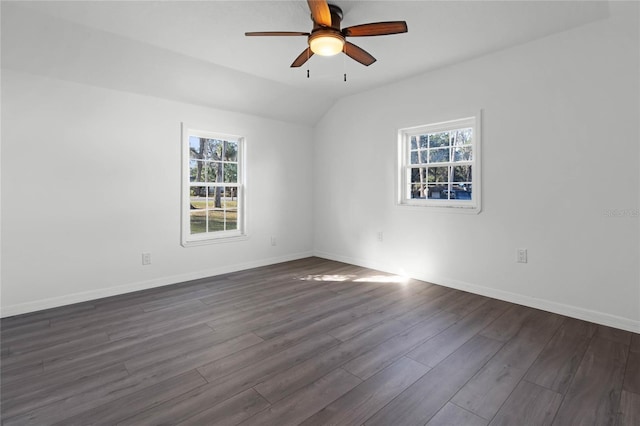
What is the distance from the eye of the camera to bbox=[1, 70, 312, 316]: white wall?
3.09 m

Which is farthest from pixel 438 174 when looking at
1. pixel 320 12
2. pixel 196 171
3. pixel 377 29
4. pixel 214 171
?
pixel 196 171

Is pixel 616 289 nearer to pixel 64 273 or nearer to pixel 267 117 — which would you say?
pixel 267 117

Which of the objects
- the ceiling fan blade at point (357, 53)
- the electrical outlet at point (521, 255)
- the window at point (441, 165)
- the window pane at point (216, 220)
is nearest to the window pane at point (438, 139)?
the window at point (441, 165)

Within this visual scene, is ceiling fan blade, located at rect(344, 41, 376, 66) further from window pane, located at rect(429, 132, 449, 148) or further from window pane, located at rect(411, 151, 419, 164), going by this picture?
window pane, located at rect(411, 151, 419, 164)

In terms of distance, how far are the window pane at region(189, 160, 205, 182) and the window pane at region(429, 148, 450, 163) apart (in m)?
3.15

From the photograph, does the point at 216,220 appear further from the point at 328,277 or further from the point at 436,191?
the point at 436,191

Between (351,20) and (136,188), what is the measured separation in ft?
9.79

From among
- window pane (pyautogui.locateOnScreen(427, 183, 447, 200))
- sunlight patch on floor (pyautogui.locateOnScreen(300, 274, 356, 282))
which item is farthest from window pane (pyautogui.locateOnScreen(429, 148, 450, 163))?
sunlight patch on floor (pyautogui.locateOnScreen(300, 274, 356, 282))

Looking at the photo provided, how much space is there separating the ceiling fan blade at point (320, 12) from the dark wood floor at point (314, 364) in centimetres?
237

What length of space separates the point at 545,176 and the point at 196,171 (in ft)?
13.7

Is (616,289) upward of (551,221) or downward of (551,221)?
downward

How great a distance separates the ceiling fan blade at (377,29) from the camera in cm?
226

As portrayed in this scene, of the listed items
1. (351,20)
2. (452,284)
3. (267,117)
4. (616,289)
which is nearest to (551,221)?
(616,289)

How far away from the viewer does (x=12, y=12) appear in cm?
262
